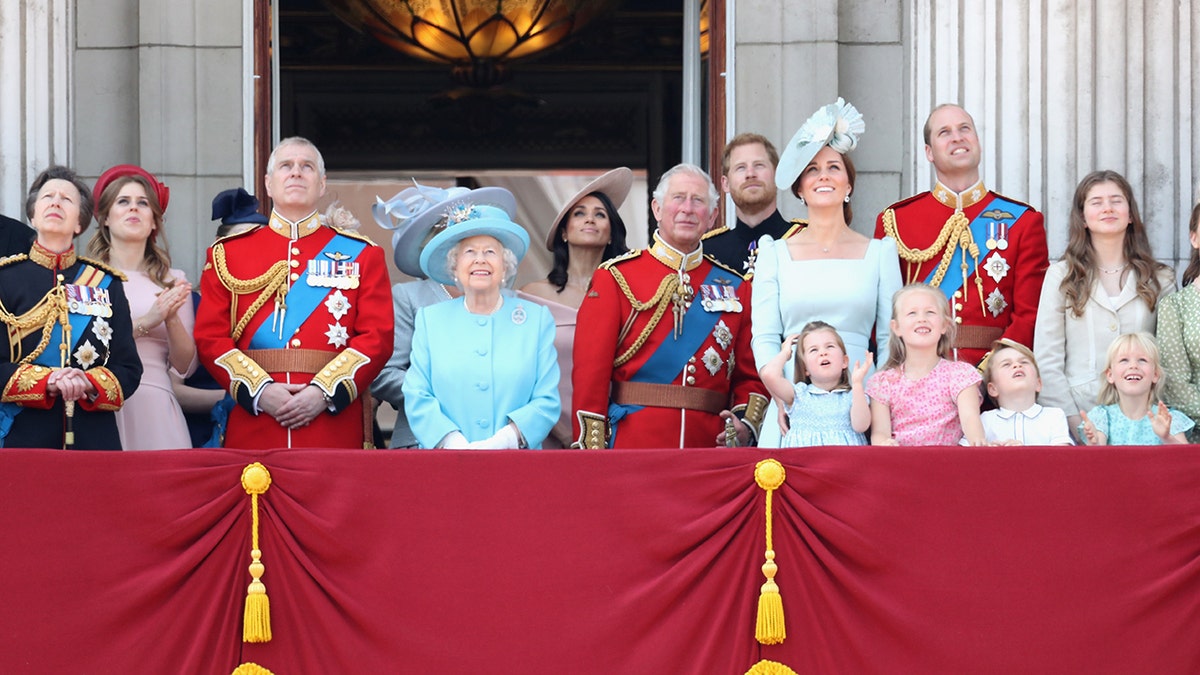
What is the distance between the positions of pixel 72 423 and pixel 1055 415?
117 inches

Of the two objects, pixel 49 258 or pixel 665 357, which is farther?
pixel 665 357

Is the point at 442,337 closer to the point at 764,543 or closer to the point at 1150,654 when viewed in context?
the point at 764,543

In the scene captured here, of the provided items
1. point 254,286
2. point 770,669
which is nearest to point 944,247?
point 770,669

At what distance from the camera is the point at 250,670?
208 inches

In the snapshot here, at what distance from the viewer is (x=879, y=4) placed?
819 centimetres

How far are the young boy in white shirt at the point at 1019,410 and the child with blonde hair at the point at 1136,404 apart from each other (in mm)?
137

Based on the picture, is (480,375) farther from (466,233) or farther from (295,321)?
(295,321)

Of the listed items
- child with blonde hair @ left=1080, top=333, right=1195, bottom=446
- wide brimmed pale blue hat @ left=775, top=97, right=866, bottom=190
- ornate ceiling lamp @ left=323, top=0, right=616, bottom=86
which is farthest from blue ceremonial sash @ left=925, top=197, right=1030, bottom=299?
ornate ceiling lamp @ left=323, top=0, right=616, bottom=86

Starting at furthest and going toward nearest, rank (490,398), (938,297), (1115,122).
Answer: (1115,122), (490,398), (938,297)

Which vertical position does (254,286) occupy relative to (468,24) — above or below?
below

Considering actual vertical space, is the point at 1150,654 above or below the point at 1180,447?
below

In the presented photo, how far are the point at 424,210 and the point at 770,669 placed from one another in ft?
7.73

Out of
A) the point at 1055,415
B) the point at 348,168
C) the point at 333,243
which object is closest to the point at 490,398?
the point at 333,243

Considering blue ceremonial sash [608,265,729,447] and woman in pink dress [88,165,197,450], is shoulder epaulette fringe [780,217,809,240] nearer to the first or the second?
blue ceremonial sash [608,265,729,447]
